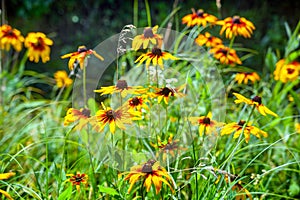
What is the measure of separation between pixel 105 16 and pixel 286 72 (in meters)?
3.17

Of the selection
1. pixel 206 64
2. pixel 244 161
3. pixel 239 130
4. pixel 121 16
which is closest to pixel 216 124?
pixel 239 130

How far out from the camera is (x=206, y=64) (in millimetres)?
2275

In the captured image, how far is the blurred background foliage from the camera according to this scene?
4836mm

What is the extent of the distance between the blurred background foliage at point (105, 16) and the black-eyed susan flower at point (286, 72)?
2323 mm

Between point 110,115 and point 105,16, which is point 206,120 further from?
point 105,16

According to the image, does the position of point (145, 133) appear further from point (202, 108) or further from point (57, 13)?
point (57, 13)

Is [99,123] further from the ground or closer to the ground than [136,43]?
closer to the ground

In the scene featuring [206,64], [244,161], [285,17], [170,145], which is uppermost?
[285,17]

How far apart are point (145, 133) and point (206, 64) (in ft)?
2.11

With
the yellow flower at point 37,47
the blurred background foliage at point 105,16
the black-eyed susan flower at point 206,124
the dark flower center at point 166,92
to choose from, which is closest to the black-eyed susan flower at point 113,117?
the dark flower center at point 166,92

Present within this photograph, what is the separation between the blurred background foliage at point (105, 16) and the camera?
4836mm

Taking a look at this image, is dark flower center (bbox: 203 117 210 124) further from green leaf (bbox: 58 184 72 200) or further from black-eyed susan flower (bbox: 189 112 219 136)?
green leaf (bbox: 58 184 72 200)

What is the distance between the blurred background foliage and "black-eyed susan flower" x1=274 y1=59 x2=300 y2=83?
91.5 inches

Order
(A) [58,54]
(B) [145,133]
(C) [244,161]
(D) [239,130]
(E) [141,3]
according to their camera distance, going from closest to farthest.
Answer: (D) [239,130], (B) [145,133], (C) [244,161], (A) [58,54], (E) [141,3]
